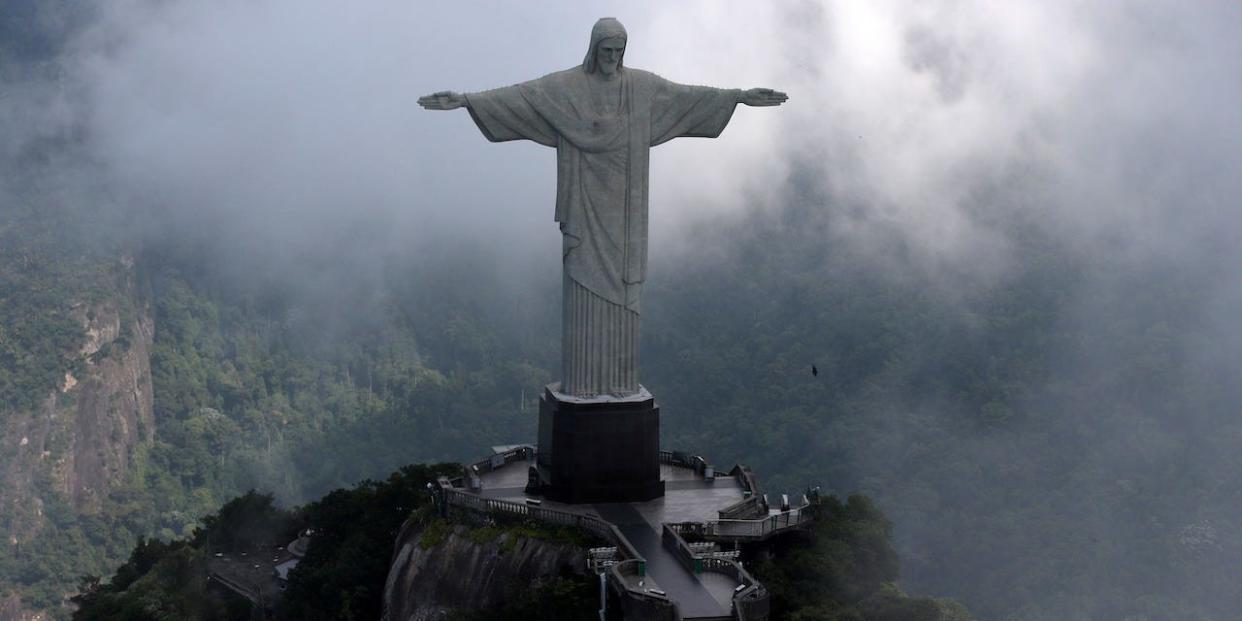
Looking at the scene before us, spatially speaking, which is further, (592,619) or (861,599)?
(861,599)

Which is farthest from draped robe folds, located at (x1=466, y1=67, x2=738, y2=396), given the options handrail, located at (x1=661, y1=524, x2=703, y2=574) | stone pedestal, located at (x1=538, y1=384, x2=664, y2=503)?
handrail, located at (x1=661, y1=524, x2=703, y2=574)

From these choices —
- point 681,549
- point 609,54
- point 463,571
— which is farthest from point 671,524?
point 609,54

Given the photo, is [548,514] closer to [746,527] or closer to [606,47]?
[746,527]

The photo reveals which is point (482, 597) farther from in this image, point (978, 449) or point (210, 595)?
point (978, 449)

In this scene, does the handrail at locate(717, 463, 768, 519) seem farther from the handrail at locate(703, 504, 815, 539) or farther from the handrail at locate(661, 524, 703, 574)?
the handrail at locate(661, 524, 703, 574)

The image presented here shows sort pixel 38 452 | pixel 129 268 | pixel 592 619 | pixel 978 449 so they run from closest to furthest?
pixel 592 619, pixel 978 449, pixel 38 452, pixel 129 268

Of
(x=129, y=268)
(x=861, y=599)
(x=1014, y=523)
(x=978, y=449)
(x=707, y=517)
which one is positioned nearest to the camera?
(x=861, y=599)

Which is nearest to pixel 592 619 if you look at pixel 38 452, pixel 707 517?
pixel 707 517
